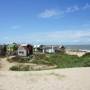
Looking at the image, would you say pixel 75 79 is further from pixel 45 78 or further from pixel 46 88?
pixel 46 88

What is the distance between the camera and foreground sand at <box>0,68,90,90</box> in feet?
47.5

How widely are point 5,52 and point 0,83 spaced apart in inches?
2003

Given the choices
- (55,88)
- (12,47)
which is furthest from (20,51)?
(55,88)

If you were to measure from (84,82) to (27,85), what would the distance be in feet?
12.9

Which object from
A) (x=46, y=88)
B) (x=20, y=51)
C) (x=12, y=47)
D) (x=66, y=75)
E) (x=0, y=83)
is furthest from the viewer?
(x=12, y=47)

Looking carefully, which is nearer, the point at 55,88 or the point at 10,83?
the point at 55,88

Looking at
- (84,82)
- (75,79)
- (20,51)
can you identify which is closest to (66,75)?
(75,79)

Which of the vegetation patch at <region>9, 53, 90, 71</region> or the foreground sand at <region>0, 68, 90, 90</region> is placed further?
the vegetation patch at <region>9, 53, 90, 71</region>

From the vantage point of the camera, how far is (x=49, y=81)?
1627 centimetres

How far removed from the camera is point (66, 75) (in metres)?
18.6

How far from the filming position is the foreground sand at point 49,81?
1448cm

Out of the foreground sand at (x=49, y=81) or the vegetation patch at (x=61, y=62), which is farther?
the vegetation patch at (x=61, y=62)

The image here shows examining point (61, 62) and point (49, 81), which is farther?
point (61, 62)

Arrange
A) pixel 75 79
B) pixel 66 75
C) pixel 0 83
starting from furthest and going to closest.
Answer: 1. pixel 66 75
2. pixel 75 79
3. pixel 0 83
